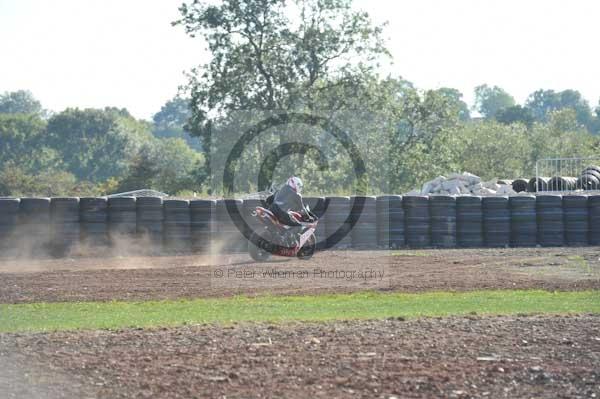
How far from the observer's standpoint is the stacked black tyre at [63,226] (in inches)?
965

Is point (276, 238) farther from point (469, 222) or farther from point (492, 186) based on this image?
point (492, 186)

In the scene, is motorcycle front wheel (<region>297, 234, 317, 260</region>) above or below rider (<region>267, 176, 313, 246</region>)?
below

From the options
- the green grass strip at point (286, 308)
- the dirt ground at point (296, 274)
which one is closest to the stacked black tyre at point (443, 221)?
the dirt ground at point (296, 274)

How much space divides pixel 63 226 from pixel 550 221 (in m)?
13.4

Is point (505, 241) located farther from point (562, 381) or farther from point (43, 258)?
point (562, 381)

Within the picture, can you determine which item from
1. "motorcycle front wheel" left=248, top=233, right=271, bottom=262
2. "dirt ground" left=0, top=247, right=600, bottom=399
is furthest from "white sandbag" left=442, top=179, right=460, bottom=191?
"dirt ground" left=0, top=247, right=600, bottom=399

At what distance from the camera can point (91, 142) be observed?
10606 cm

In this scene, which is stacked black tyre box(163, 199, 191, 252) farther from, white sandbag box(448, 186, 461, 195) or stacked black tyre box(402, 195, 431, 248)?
white sandbag box(448, 186, 461, 195)

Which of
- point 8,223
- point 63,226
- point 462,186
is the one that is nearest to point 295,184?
point 63,226

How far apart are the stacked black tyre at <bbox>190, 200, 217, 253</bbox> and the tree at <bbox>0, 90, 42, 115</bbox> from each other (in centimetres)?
16750

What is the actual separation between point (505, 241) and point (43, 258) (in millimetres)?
12596

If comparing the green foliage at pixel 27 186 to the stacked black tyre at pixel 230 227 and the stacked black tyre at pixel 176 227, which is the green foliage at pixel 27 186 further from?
the stacked black tyre at pixel 230 227

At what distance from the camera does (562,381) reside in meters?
9.44

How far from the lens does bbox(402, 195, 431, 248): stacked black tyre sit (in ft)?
85.5
